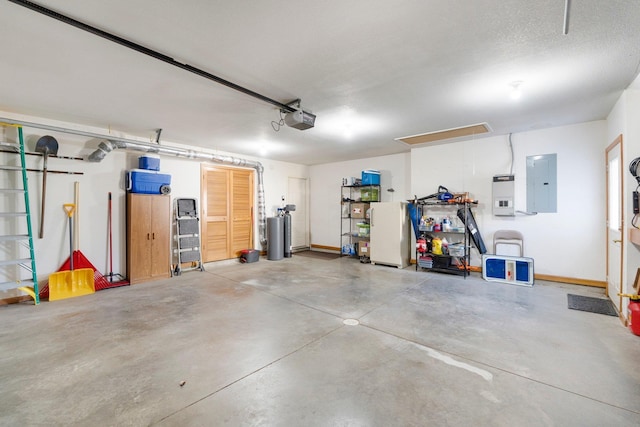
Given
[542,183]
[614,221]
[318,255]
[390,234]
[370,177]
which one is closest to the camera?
[614,221]

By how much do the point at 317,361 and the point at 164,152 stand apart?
4962 millimetres

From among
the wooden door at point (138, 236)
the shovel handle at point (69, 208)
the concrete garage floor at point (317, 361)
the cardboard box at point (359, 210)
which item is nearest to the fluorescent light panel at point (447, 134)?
the cardboard box at point (359, 210)

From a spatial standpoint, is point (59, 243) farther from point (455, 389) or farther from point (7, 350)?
point (455, 389)

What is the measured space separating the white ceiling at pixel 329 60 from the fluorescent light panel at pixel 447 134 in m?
0.36

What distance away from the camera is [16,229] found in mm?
4102

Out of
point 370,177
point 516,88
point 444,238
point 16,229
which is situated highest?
point 516,88

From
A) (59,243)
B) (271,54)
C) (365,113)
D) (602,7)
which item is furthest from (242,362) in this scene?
(59,243)

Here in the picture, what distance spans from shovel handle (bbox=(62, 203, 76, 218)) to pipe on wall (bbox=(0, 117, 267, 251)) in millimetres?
812

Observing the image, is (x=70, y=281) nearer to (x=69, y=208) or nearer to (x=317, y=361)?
(x=69, y=208)

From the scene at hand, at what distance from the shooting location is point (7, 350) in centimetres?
262

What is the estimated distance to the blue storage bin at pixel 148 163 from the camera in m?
5.08

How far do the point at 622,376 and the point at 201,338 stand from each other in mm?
3745

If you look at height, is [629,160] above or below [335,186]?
below

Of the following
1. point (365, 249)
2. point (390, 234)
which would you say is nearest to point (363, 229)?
point (365, 249)
